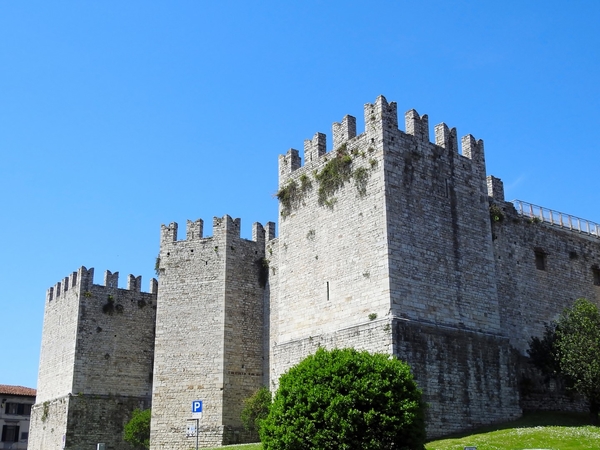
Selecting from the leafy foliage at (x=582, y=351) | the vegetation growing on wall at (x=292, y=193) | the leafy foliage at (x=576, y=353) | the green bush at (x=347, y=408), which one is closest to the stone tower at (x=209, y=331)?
the vegetation growing on wall at (x=292, y=193)

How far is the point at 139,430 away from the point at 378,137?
701 inches

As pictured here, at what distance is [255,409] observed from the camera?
2808 centimetres

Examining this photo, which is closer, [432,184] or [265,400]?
[432,184]

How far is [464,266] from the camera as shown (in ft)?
81.0

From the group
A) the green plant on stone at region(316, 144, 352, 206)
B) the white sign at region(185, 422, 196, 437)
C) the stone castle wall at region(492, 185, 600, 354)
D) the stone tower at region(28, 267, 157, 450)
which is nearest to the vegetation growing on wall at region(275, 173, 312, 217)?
the green plant on stone at region(316, 144, 352, 206)

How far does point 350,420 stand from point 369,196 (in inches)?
351

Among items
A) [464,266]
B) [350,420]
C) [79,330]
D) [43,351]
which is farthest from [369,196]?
[43,351]

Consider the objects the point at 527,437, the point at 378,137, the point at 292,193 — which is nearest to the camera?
the point at 527,437

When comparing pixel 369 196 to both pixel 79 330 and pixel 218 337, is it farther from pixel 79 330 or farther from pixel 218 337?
pixel 79 330

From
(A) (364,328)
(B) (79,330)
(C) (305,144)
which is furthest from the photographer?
(B) (79,330)

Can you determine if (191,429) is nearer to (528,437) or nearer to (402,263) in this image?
(402,263)

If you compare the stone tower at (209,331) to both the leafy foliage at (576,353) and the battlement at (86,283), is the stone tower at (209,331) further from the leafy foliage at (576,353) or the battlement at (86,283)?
the leafy foliage at (576,353)

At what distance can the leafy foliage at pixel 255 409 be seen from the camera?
27906 mm

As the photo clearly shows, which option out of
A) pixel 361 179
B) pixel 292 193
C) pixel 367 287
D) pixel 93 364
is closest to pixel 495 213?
pixel 361 179
